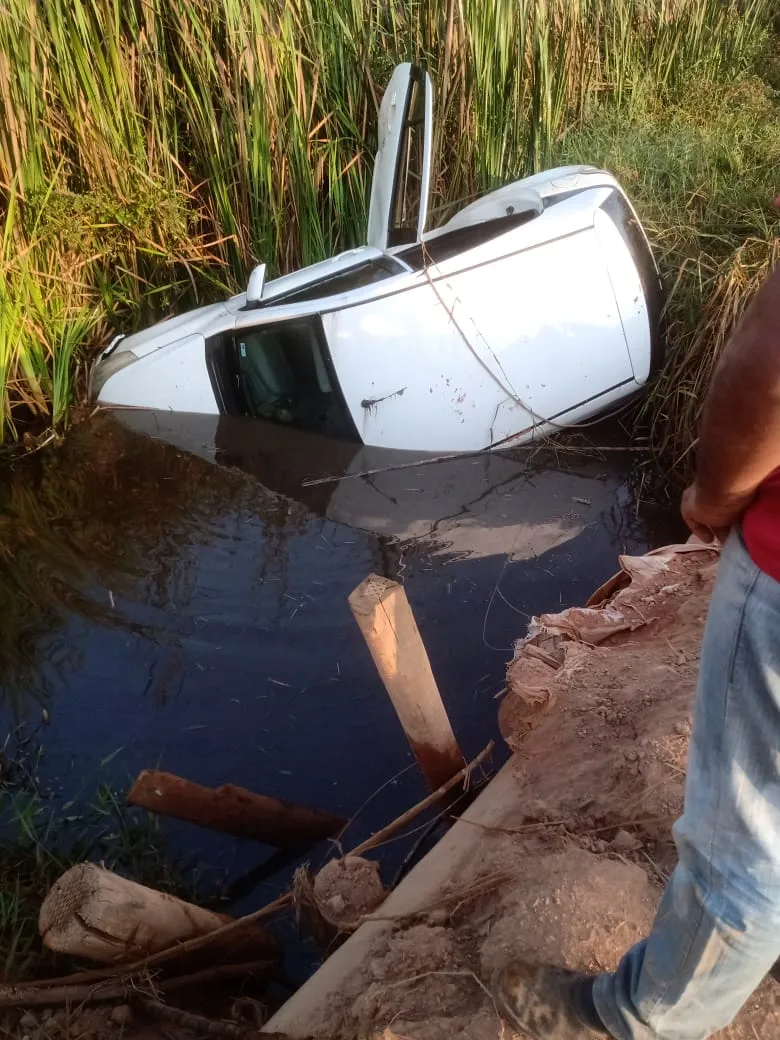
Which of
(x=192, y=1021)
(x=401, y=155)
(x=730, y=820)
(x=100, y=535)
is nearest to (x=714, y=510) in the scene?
(x=730, y=820)

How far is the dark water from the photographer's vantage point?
3.31 metres

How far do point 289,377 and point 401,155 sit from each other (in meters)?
1.36

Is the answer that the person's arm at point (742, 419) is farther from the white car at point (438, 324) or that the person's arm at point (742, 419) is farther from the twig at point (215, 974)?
the white car at point (438, 324)

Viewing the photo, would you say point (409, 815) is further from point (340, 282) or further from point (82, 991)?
point (340, 282)

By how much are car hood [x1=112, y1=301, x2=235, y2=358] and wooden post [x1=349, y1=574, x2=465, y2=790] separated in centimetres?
284

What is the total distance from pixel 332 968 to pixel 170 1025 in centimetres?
40

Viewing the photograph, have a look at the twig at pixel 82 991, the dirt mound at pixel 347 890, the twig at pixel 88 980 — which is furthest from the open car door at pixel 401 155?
the twig at pixel 82 991

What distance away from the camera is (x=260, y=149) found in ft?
17.3

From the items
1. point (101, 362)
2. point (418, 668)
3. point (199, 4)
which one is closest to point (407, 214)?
point (199, 4)

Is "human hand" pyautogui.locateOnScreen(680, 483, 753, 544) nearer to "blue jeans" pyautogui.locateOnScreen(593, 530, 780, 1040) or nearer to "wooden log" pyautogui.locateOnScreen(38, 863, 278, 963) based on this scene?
"blue jeans" pyautogui.locateOnScreen(593, 530, 780, 1040)

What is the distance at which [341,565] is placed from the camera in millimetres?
4301

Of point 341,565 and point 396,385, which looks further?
point 396,385

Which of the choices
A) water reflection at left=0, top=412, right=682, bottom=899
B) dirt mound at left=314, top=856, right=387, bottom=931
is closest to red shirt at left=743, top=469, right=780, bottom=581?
dirt mound at left=314, top=856, right=387, bottom=931

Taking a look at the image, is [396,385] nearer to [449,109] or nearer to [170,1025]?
[449,109]
